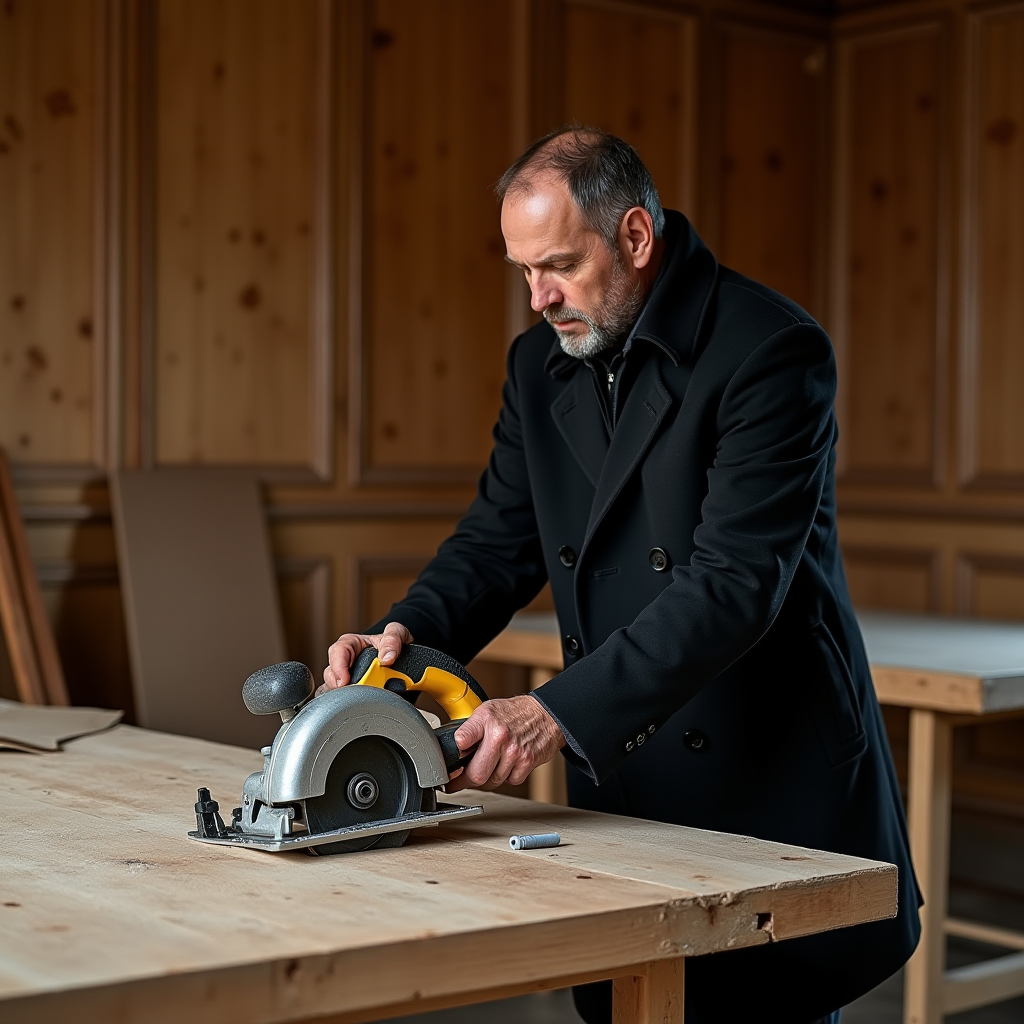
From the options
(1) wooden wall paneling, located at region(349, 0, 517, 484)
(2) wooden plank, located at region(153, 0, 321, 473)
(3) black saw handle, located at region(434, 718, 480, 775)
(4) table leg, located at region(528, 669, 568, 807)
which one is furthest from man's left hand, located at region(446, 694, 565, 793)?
(1) wooden wall paneling, located at region(349, 0, 517, 484)

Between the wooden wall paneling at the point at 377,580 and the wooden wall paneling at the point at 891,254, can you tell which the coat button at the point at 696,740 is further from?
the wooden wall paneling at the point at 891,254

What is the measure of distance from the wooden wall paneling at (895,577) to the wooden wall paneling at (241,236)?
2.02 m

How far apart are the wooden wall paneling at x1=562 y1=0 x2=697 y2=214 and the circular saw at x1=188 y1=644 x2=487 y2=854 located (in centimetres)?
346

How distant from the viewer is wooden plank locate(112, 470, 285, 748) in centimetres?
393

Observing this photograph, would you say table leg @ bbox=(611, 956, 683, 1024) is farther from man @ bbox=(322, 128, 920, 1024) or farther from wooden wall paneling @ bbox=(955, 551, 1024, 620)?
wooden wall paneling @ bbox=(955, 551, 1024, 620)

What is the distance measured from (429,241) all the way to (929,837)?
2279mm

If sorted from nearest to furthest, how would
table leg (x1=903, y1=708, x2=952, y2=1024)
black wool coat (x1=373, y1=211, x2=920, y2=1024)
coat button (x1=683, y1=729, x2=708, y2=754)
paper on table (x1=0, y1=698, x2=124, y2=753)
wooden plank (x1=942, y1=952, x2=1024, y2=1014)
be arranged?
1. black wool coat (x1=373, y1=211, x2=920, y2=1024)
2. coat button (x1=683, y1=729, x2=708, y2=754)
3. paper on table (x1=0, y1=698, x2=124, y2=753)
4. table leg (x1=903, y1=708, x2=952, y2=1024)
5. wooden plank (x1=942, y1=952, x2=1024, y2=1014)

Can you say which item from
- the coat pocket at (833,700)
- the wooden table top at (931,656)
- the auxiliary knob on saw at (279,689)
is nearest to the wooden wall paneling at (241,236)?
the wooden table top at (931,656)

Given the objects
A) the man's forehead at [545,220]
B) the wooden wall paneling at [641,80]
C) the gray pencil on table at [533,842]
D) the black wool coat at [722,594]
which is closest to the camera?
the gray pencil on table at [533,842]

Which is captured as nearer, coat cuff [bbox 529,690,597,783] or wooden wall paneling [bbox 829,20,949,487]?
coat cuff [bbox 529,690,597,783]

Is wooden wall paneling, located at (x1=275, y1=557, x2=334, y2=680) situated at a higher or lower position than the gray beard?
lower

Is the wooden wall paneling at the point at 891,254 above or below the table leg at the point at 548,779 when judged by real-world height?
above

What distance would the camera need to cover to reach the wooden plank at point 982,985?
3.46 m

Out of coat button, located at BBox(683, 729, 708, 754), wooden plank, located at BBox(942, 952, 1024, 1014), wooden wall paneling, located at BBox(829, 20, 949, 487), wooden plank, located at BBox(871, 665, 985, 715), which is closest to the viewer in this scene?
coat button, located at BBox(683, 729, 708, 754)
